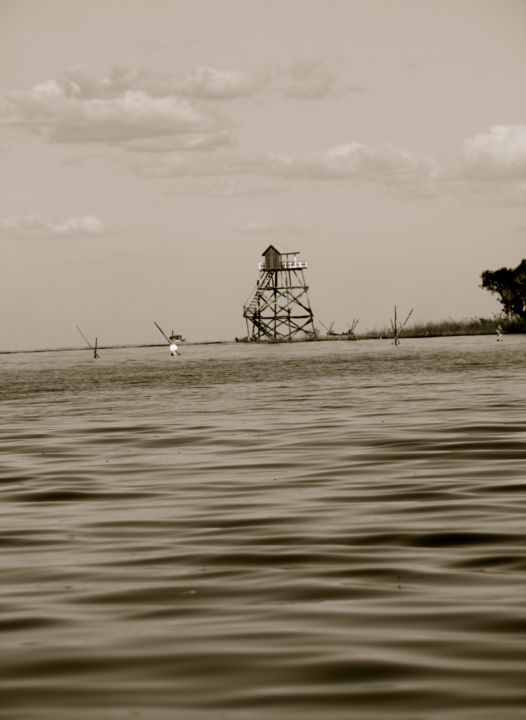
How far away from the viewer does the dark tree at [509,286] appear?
13525cm

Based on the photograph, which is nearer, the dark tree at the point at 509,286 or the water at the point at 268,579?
the water at the point at 268,579

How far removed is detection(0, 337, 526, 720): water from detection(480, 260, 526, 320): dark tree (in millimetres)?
119798

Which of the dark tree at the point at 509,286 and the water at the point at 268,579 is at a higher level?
the dark tree at the point at 509,286

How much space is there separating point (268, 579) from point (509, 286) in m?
132

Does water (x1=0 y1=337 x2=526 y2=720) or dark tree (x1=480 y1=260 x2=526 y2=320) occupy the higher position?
dark tree (x1=480 y1=260 x2=526 y2=320)

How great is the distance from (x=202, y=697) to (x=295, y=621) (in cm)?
138

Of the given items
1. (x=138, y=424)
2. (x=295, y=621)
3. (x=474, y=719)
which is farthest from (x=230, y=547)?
(x=138, y=424)

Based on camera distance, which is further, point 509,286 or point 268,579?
point 509,286

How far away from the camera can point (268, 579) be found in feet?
26.9

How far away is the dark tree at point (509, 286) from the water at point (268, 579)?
119798 mm

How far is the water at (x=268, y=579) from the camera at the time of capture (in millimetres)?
5770

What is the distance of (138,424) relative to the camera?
23609mm

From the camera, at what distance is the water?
18.9 feet

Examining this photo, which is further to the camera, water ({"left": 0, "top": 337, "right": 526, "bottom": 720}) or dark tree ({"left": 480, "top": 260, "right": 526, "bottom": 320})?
dark tree ({"left": 480, "top": 260, "right": 526, "bottom": 320})
